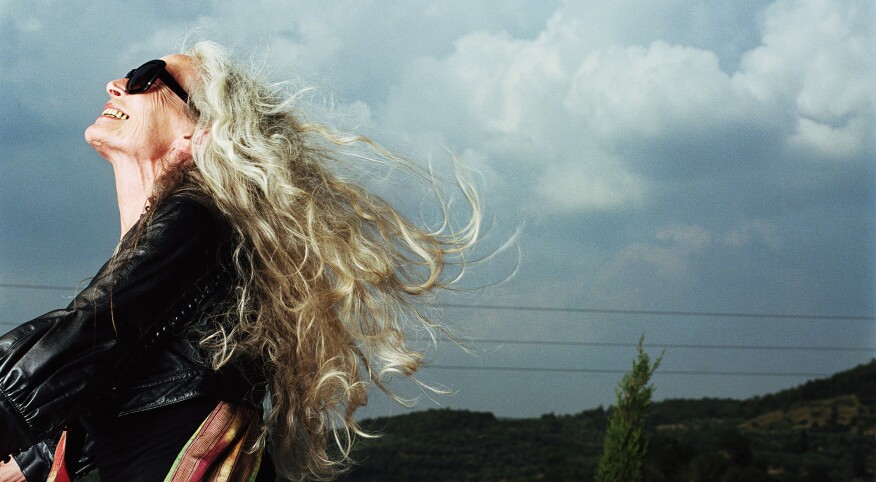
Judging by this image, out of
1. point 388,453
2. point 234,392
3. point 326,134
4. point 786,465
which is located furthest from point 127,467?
point 786,465

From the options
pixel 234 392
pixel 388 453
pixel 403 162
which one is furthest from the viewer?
pixel 388 453

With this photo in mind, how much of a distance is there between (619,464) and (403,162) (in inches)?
196

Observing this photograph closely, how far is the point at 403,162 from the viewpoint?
1979 millimetres

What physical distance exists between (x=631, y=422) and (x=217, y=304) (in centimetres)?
534

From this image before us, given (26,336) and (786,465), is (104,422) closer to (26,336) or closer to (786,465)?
(26,336)

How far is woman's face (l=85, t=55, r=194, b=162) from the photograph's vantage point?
157 cm

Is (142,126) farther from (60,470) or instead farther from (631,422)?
(631,422)

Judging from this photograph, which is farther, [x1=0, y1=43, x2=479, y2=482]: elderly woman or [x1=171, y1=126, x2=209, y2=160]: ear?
[x1=171, y1=126, x2=209, y2=160]: ear

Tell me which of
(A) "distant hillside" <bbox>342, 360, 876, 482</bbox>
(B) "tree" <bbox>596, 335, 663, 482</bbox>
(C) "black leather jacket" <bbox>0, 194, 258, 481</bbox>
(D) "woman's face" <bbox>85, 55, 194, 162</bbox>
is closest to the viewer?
(C) "black leather jacket" <bbox>0, 194, 258, 481</bbox>

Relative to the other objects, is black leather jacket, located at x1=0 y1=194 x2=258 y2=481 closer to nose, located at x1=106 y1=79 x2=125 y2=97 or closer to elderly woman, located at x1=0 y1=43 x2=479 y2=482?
elderly woman, located at x1=0 y1=43 x2=479 y2=482

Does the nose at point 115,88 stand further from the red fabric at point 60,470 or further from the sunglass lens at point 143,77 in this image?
the red fabric at point 60,470

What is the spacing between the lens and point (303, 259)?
161 cm

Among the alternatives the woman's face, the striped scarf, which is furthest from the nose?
the striped scarf

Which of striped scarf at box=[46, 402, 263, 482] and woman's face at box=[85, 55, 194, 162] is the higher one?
woman's face at box=[85, 55, 194, 162]
